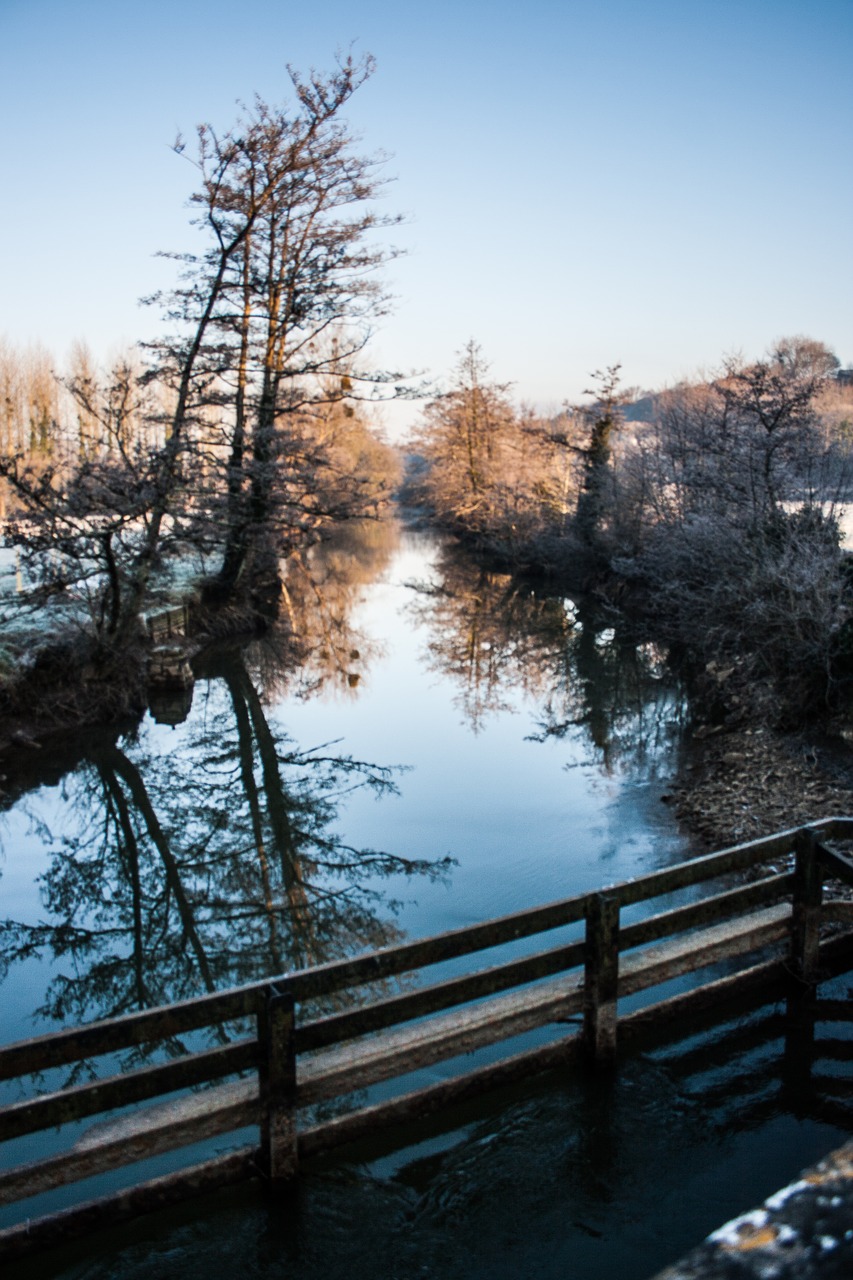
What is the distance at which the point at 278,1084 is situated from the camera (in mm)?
4180

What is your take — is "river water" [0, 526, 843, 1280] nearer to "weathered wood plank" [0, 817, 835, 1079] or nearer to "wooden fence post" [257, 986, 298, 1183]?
"wooden fence post" [257, 986, 298, 1183]

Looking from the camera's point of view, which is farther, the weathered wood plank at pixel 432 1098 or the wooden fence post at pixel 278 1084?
the weathered wood plank at pixel 432 1098

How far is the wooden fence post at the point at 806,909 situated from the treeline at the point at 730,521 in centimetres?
680

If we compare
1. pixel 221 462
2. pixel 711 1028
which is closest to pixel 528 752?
pixel 711 1028

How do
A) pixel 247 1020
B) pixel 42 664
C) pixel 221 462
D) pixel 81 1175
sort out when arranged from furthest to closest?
pixel 221 462, pixel 42 664, pixel 247 1020, pixel 81 1175

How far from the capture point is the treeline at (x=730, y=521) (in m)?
13.3

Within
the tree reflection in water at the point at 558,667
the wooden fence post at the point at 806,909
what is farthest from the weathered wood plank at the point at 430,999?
the tree reflection in water at the point at 558,667

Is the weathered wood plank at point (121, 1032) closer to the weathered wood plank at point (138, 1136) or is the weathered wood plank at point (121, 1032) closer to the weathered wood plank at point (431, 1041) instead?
the weathered wood plank at point (138, 1136)

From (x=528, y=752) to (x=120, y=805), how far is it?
575 centimetres

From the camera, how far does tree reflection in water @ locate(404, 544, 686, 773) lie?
586 inches

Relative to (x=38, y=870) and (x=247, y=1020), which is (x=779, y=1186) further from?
(x=38, y=870)

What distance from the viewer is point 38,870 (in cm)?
980

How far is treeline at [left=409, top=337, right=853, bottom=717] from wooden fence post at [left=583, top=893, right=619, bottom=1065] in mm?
8158

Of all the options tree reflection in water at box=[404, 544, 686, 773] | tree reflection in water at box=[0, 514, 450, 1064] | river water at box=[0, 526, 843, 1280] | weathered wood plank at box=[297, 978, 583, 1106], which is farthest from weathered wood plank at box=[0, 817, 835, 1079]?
tree reflection in water at box=[404, 544, 686, 773]
